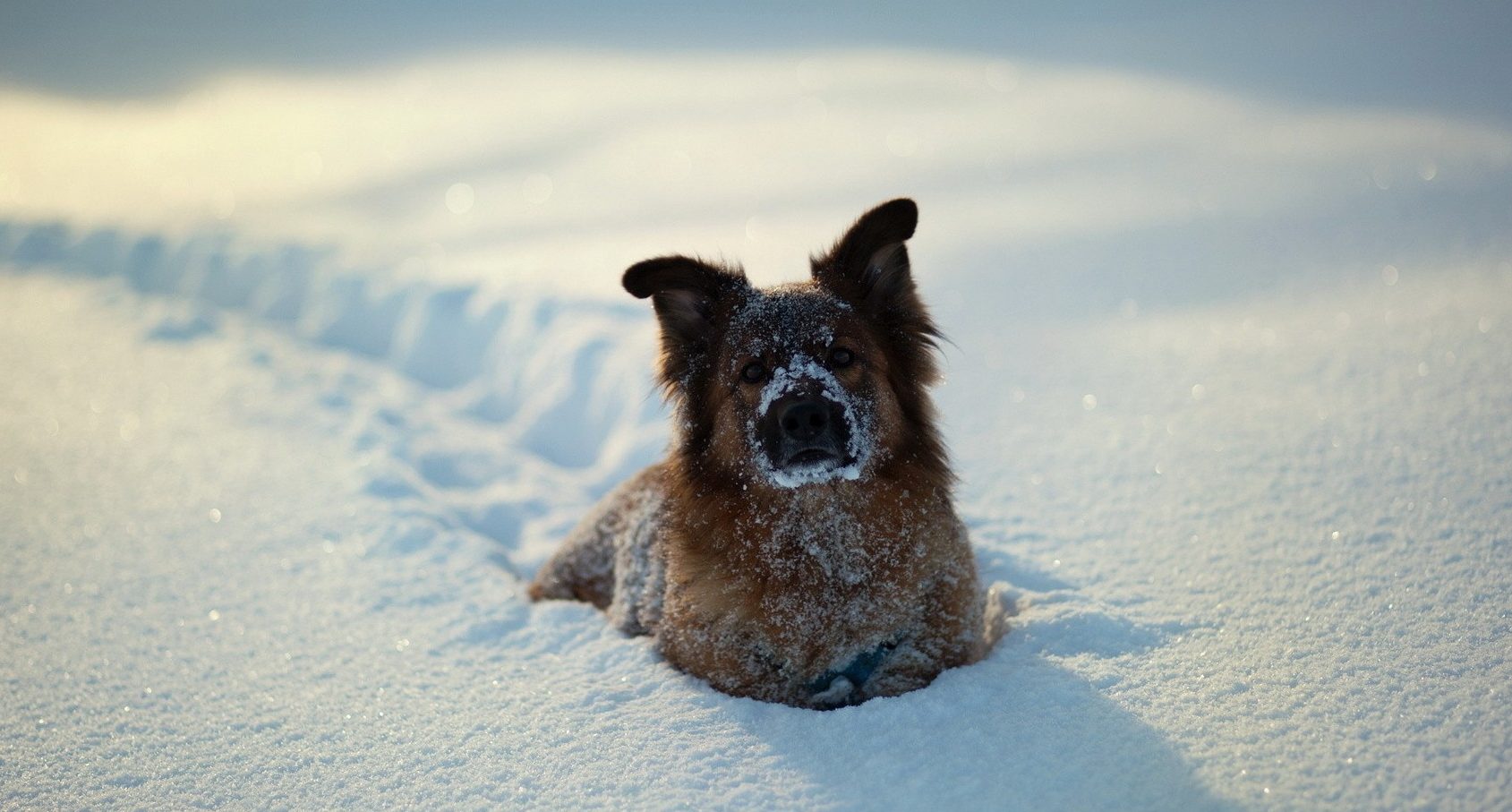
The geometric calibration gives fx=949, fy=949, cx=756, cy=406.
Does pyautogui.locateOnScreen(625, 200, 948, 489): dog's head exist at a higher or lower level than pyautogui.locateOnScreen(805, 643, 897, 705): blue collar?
higher

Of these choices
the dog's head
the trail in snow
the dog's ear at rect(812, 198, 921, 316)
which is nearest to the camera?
the trail in snow

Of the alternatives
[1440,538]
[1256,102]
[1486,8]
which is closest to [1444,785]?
[1440,538]

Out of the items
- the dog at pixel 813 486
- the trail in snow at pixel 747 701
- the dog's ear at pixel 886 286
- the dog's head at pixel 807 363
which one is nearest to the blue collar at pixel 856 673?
the dog at pixel 813 486

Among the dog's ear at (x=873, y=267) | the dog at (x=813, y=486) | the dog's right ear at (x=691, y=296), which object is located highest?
the dog's ear at (x=873, y=267)

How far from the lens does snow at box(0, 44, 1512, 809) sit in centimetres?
295

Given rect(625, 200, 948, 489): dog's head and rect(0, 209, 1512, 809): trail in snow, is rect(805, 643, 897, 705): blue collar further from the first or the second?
rect(625, 200, 948, 489): dog's head

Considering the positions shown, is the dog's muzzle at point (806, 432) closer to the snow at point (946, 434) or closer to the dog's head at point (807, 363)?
the dog's head at point (807, 363)

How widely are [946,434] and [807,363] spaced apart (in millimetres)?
2341

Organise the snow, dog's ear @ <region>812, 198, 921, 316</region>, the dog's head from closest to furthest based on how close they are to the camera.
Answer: the snow
the dog's head
dog's ear @ <region>812, 198, 921, 316</region>

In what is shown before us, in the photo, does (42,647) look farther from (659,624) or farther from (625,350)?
(625,350)

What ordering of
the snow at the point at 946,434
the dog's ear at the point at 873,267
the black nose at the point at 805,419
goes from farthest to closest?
the dog's ear at the point at 873,267 → the black nose at the point at 805,419 → the snow at the point at 946,434

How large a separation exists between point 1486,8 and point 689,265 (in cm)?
1034

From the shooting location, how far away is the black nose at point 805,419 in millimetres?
3316

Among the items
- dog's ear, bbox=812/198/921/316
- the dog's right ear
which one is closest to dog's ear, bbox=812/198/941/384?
dog's ear, bbox=812/198/921/316
